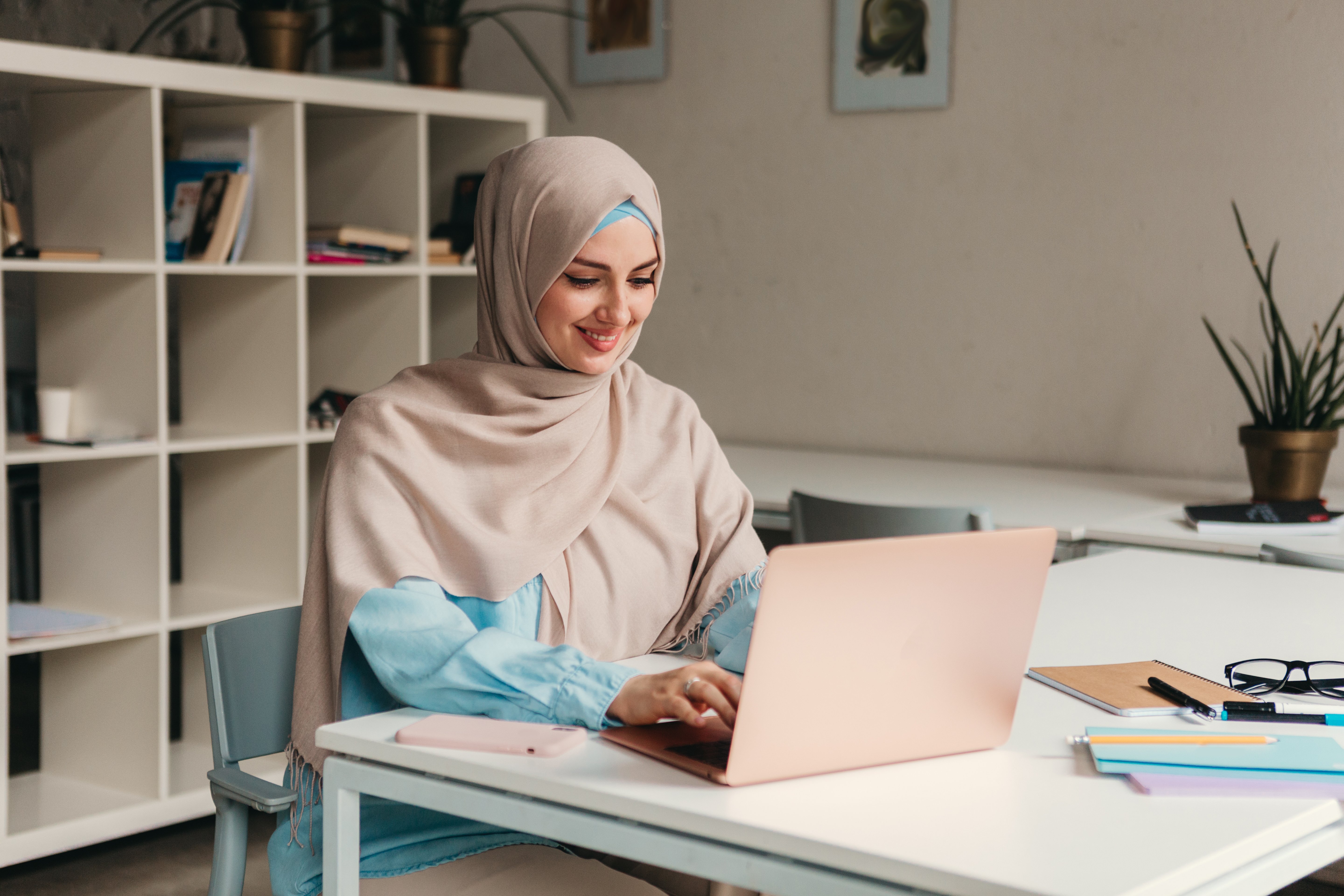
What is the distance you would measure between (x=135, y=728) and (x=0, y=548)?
54 cm

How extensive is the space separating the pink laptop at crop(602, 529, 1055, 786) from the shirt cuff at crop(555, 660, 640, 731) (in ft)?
0.14

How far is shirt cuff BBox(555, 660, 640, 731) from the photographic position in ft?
4.17

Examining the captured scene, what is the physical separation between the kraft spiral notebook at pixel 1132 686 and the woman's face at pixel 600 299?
0.65m

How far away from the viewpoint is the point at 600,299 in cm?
166

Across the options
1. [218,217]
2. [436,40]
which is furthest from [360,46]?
[218,217]

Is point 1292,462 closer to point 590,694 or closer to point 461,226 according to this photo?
point 590,694

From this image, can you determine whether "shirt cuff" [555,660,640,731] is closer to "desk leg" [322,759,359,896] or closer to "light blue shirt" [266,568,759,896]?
"light blue shirt" [266,568,759,896]

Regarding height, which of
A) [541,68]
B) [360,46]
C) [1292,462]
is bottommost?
[1292,462]

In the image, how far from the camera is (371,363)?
3.53m

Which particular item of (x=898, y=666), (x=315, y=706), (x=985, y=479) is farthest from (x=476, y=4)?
(x=898, y=666)

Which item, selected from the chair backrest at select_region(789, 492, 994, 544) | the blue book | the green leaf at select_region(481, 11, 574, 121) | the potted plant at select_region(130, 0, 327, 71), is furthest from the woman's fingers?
the green leaf at select_region(481, 11, 574, 121)

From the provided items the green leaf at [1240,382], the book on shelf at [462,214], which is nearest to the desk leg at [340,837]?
the green leaf at [1240,382]

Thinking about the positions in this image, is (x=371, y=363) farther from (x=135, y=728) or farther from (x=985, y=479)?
(x=985, y=479)

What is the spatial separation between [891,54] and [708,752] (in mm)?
2952
